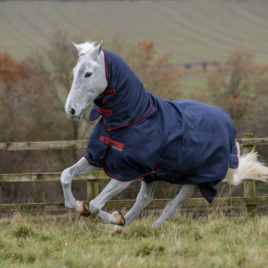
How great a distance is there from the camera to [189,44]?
50469 millimetres

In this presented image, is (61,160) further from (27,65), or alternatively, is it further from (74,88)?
(74,88)

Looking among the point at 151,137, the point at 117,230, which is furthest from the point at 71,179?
the point at 151,137

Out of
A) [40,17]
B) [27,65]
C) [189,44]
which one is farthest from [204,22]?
[27,65]

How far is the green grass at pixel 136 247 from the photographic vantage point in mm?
2602

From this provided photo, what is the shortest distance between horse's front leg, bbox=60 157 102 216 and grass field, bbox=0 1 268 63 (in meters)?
36.4

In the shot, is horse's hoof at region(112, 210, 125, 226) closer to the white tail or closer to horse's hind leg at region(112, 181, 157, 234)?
horse's hind leg at region(112, 181, 157, 234)

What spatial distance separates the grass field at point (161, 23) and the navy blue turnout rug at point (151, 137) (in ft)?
120

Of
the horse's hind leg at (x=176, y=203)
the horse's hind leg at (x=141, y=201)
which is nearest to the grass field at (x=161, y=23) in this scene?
the horse's hind leg at (x=141, y=201)

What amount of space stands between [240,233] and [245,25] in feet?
201

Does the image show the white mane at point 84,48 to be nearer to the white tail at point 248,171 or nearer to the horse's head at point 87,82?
the horse's head at point 87,82

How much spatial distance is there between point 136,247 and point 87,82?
157 centimetres

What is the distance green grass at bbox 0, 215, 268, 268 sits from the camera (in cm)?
260

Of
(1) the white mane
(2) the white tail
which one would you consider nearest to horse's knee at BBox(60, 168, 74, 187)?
(1) the white mane

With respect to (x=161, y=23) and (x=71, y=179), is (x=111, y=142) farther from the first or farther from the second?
(x=161, y=23)
